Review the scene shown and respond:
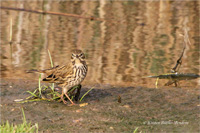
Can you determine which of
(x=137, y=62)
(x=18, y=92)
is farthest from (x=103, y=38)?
(x=18, y=92)

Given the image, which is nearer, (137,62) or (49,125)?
(49,125)

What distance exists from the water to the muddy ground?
94 centimetres

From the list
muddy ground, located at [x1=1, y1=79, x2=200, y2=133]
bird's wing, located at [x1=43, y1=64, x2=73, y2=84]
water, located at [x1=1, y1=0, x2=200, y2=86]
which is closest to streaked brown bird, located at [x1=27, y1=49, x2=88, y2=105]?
bird's wing, located at [x1=43, y1=64, x2=73, y2=84]

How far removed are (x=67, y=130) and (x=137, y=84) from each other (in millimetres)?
3127

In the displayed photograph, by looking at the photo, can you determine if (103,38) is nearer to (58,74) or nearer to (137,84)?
(137,84)

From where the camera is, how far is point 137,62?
31.7 ft

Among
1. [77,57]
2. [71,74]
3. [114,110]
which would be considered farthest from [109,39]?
[114,110]

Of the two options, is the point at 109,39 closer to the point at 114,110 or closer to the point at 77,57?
the point at 77,57

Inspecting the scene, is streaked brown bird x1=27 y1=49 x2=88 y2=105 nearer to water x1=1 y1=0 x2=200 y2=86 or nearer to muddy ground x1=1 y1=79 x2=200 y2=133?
muddy ground x1=1 y1=79 x2=200 y2=133

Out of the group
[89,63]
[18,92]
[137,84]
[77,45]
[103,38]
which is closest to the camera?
[18,92]

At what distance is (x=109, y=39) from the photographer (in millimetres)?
12055

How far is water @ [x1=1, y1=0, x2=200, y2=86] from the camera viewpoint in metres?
9.02

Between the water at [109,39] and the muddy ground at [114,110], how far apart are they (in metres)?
0.94

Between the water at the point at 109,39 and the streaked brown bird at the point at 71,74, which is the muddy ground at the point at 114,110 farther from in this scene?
the water at the point at 109,39
